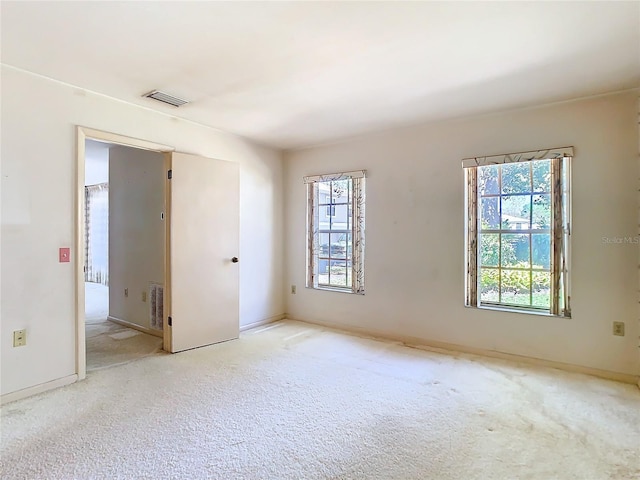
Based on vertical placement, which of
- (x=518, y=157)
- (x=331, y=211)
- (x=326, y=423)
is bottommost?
(x=326, y=423)

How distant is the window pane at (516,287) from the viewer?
3375mm

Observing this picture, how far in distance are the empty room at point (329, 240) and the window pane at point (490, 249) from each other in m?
0.02

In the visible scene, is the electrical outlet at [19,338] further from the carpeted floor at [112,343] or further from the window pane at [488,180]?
the window pane at [488,180]

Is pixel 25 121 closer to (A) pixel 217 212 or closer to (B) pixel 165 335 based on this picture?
(A) pixel 217 212

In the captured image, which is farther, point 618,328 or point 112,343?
point 112,343

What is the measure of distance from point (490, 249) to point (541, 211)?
0.57m

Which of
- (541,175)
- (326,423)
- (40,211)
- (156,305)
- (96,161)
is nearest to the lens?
(326,423)

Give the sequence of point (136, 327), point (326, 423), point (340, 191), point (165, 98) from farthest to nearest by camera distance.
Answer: point (340, 191) < point (136, 327) < point (165, 98) < point (326, 423)

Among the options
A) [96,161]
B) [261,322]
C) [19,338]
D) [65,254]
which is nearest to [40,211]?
[65,254]

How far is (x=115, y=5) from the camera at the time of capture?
5.96ft

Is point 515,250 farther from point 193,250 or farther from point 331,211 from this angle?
point 193,250

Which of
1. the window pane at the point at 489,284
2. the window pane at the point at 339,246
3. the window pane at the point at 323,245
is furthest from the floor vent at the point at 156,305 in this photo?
the window pane at the point at 489,284

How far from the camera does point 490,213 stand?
140 inches

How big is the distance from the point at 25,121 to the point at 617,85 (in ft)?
15.0
